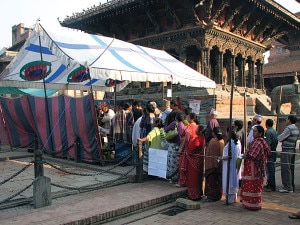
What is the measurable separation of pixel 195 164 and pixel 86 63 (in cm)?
324

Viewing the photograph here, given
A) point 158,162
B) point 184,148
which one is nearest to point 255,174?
point 184,148

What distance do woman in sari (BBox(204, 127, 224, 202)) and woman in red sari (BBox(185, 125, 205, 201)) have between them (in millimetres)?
182

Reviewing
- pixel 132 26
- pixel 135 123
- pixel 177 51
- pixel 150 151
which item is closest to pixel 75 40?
pixel 135 123

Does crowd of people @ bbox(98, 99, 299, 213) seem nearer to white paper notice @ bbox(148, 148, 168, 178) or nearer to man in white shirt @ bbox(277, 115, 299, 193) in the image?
man in white shirt @ bbox(277, 115, 299, 193)

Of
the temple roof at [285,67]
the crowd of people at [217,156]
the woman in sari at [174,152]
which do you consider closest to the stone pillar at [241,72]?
the temple roof at [285,67]

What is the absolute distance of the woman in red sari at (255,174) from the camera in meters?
5.78

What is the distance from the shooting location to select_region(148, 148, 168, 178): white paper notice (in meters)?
7.07

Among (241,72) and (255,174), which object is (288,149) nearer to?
(255,174)

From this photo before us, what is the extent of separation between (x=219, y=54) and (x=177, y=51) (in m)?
2.67

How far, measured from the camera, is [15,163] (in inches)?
368

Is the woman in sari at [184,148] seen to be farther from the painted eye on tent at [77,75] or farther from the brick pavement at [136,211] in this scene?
the painted eye on tent at [77,75]

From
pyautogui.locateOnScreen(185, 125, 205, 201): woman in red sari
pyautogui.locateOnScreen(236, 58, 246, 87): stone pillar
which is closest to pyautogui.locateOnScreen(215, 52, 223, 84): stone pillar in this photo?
pyautogui.locateOnScreen(236, 58, 246, 87): stone pillar

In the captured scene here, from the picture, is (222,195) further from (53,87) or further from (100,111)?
(53,87)

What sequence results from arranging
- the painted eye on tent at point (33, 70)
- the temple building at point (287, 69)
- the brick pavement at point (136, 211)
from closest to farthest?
the brick pavement at point (136, 211), the painted eye on tent at point (33, 70), the temple building at point (287, 69)
